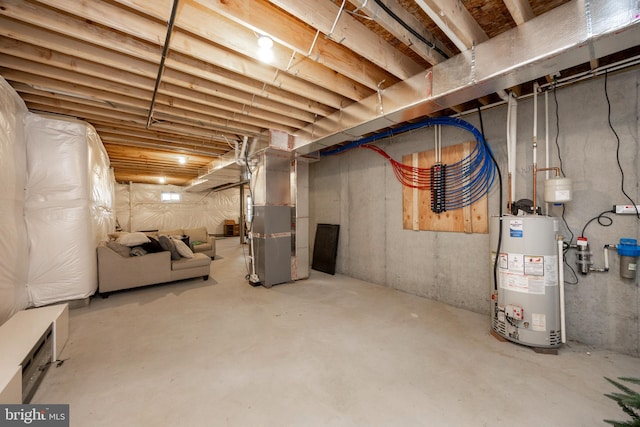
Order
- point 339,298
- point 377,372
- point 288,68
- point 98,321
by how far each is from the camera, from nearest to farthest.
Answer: point 377,372
point 288,68
point 98,321
point 339,298

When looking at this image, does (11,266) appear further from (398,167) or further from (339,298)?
(398,167)

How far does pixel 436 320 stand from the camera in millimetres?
2752

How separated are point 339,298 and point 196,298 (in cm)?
197

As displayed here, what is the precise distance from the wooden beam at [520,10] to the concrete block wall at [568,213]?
115 cm

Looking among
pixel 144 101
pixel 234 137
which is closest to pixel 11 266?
pixel 144 101

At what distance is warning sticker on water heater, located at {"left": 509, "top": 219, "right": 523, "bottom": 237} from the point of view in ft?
7.18

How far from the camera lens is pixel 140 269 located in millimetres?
3711

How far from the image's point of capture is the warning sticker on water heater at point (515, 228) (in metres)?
2.19

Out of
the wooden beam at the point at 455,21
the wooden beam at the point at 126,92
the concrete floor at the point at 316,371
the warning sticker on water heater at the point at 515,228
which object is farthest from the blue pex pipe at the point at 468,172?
the wooden beam at the point at 126,92

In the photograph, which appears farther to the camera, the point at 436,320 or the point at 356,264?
the point at 356,264

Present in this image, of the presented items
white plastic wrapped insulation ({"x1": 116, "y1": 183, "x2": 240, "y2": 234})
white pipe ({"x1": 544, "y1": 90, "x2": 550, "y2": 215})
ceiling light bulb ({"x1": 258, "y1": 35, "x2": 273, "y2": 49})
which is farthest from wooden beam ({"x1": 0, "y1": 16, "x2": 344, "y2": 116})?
white plastic wrapped insulation ({"x1": 116, "y1": 183, "x2": 240, "y2": 234})

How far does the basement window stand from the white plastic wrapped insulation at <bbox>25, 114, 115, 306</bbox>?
706 centimetres

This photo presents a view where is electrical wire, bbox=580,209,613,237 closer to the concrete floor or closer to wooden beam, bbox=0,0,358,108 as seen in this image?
the concrete floor

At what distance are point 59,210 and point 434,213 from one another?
14.9ft
